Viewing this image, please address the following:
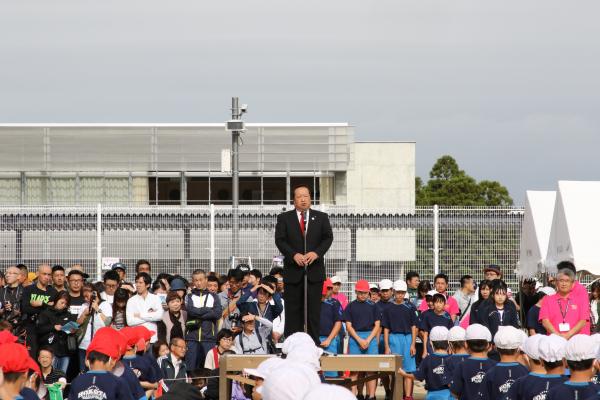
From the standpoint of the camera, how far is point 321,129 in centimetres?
4112

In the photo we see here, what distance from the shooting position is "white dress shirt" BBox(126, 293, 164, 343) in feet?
46.7

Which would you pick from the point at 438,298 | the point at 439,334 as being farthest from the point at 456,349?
the point at 438,298

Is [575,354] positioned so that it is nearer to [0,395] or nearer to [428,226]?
[0,395]

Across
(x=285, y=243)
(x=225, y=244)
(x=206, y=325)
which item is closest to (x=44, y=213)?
(x=225, y=244)

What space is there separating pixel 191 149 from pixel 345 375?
94.5 feet

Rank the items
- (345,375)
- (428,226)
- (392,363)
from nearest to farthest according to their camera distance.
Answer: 1. (392,363)
2. (345,375)
3. (428,226)

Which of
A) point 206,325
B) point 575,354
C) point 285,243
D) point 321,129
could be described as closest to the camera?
point 575,354

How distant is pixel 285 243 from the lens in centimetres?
1130

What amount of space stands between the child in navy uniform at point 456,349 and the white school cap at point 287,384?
22.1 feet

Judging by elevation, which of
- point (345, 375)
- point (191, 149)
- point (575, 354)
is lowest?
point (345, 375)

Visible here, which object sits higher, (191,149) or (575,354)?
(191,149)

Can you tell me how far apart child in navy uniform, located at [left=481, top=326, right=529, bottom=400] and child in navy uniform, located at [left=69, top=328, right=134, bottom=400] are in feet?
8.96

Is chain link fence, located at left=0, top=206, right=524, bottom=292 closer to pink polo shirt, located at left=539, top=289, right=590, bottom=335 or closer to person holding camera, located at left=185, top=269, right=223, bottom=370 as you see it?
person holding camera, located at left=185, top=269, right=223, bottom=370

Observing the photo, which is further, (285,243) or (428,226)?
(428,226)
